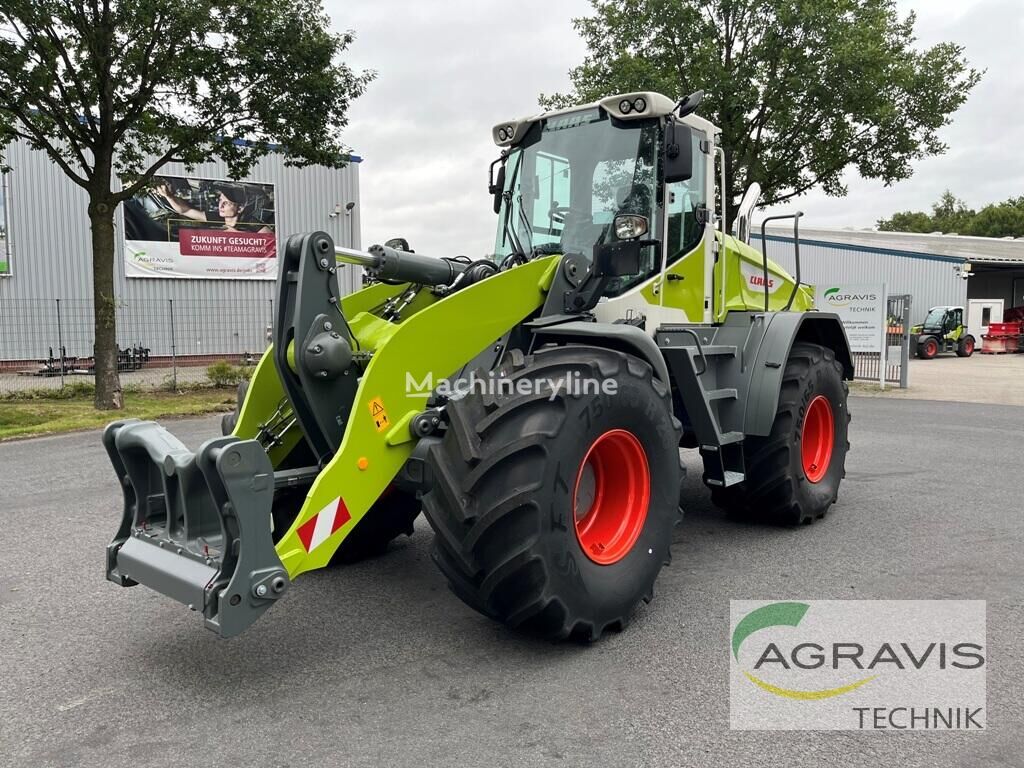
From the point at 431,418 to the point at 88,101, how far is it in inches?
436

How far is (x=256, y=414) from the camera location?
4.02 meters

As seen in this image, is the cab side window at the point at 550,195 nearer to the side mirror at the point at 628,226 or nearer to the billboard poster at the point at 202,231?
the side mirror at the point at 628,226

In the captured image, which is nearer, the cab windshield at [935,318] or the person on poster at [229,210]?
the person on poster at [229,210]

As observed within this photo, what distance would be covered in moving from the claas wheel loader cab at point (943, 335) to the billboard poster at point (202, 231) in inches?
880

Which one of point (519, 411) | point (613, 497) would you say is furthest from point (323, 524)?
point (613, 497)

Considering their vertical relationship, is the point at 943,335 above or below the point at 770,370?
below

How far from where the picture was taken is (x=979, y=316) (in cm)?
3122

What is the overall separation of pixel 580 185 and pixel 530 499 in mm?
2405

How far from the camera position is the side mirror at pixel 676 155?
14.5 ft

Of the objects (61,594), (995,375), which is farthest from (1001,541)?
(995,375)

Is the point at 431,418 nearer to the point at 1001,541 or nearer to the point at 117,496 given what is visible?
the point at 1001,541

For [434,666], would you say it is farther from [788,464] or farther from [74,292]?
[74,292]

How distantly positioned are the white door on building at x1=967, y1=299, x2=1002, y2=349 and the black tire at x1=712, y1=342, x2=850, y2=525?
1147 inches

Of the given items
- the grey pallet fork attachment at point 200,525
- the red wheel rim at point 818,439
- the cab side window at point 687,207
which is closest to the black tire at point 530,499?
the grey pallet fork attachment at point 200,525
